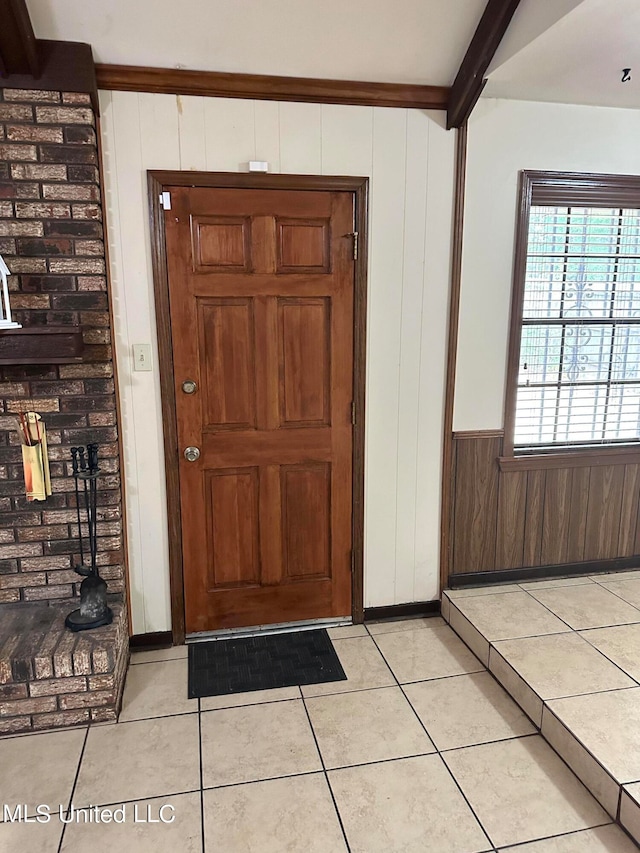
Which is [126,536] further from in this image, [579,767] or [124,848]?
[579,767]

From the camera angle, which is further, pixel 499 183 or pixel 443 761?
pixel 499 183

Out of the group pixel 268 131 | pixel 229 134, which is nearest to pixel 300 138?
pixel 268 131

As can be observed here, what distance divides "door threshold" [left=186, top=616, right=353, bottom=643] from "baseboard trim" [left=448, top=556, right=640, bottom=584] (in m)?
0.61

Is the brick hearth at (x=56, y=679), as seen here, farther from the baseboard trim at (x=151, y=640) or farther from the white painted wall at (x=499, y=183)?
the white painted wall at (x=499, y=183)

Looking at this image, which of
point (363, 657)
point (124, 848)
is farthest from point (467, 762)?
point (124, 848)

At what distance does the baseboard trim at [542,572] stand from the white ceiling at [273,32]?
89.7 inches

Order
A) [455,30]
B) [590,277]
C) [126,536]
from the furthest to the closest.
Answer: [590,277], [126,536], [455,30]

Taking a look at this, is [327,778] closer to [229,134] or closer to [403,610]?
[403,610]

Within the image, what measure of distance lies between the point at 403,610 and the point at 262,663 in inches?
29.6

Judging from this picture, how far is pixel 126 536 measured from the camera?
8.39 feet

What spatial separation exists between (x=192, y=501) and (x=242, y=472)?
0.82 ft

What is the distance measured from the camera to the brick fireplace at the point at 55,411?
7.00ft

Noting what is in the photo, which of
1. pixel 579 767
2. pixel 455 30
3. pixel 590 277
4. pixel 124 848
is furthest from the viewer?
pixel 590 277

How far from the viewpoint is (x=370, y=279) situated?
2.59m
